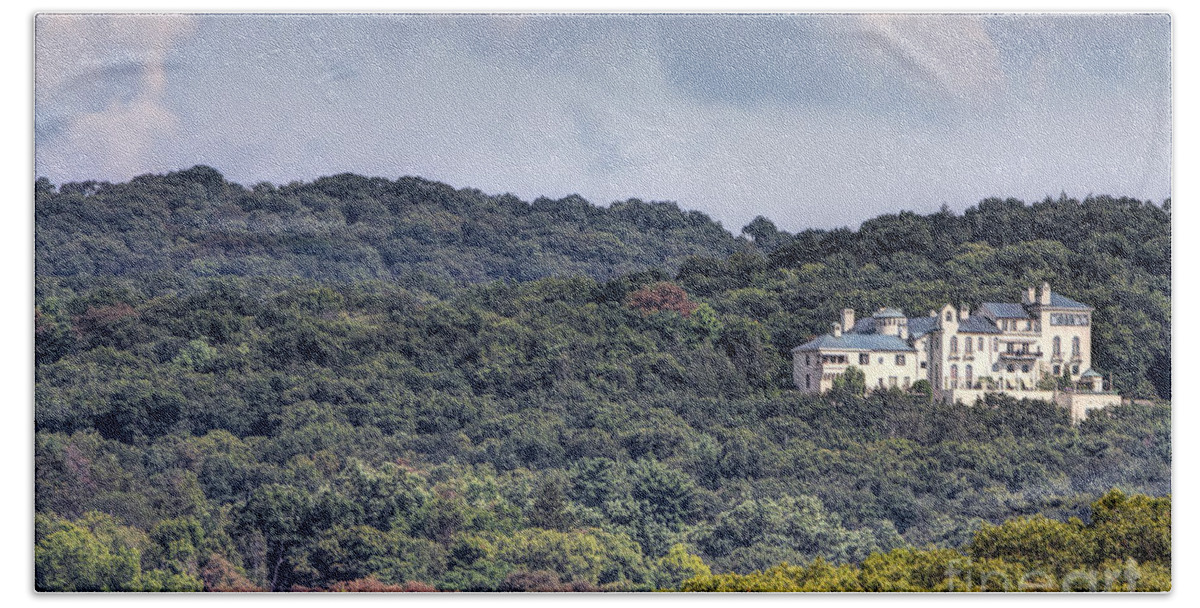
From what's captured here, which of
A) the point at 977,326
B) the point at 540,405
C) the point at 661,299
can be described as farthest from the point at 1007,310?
the point at 540,405

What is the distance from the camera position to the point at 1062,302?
41.1 ft

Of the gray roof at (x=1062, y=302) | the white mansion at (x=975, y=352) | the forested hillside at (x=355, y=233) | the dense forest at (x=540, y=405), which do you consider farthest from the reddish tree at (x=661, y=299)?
the gray roof at (x=1062, y=302)

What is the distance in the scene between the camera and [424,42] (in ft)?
38.8

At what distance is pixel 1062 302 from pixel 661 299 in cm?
254

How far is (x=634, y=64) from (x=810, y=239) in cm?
165

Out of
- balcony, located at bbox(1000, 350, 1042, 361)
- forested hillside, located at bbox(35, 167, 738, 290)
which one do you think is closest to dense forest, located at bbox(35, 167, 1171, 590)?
forested hillside, located at bbox(35, 167, 738, 290)

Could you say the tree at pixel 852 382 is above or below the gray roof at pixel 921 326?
below

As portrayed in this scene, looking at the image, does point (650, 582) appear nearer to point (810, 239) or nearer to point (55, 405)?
point (810, 239)

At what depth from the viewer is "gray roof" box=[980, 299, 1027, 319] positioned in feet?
41.3

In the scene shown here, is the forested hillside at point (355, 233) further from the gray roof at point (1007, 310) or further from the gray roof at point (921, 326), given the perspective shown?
the gray roof at point (1007, 310)

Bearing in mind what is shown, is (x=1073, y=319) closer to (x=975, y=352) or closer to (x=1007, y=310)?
(x=1007, y=310)

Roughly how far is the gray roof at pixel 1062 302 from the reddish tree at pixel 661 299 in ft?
7.42

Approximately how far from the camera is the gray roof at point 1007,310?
12578 mm

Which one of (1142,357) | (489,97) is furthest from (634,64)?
(1142,357)
